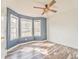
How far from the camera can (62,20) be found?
7.24 meters

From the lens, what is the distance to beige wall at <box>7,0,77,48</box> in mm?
5182

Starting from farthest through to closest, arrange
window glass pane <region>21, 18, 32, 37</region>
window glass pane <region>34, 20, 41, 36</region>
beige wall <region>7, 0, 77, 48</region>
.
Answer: window glass pane <region>34, 20, 41, 36</region> → window glass pane <region>21, 18, 32, 37</region> → beige wall <region>7, 0, 77, 48</region>

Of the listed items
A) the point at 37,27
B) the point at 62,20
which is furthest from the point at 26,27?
the point at 62,20

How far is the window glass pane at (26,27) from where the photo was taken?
8.10m

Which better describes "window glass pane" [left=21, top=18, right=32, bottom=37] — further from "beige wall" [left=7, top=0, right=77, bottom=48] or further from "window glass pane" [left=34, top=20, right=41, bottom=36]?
"beige wall" [left=7, top=0, right=77, bottom=48]

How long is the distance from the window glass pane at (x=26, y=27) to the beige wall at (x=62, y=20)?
109 cm

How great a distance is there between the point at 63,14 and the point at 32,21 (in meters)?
3.24

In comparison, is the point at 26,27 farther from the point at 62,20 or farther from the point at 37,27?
the point at 62,20

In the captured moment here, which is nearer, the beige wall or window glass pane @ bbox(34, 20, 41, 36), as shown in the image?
the beige wall

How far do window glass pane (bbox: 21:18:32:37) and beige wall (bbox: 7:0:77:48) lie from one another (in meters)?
1.09

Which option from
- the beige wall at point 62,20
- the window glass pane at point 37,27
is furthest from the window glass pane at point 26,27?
the beige wall at point 62,20

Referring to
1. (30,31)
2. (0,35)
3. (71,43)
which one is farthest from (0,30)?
(30,31)

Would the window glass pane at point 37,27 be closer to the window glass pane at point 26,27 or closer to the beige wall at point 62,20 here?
the window glass pane at point 26,27

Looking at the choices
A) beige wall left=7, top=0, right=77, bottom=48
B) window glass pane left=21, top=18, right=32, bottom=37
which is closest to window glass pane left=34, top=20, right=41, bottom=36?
window glass pane left=21, top=18, right=32, bottom=37
